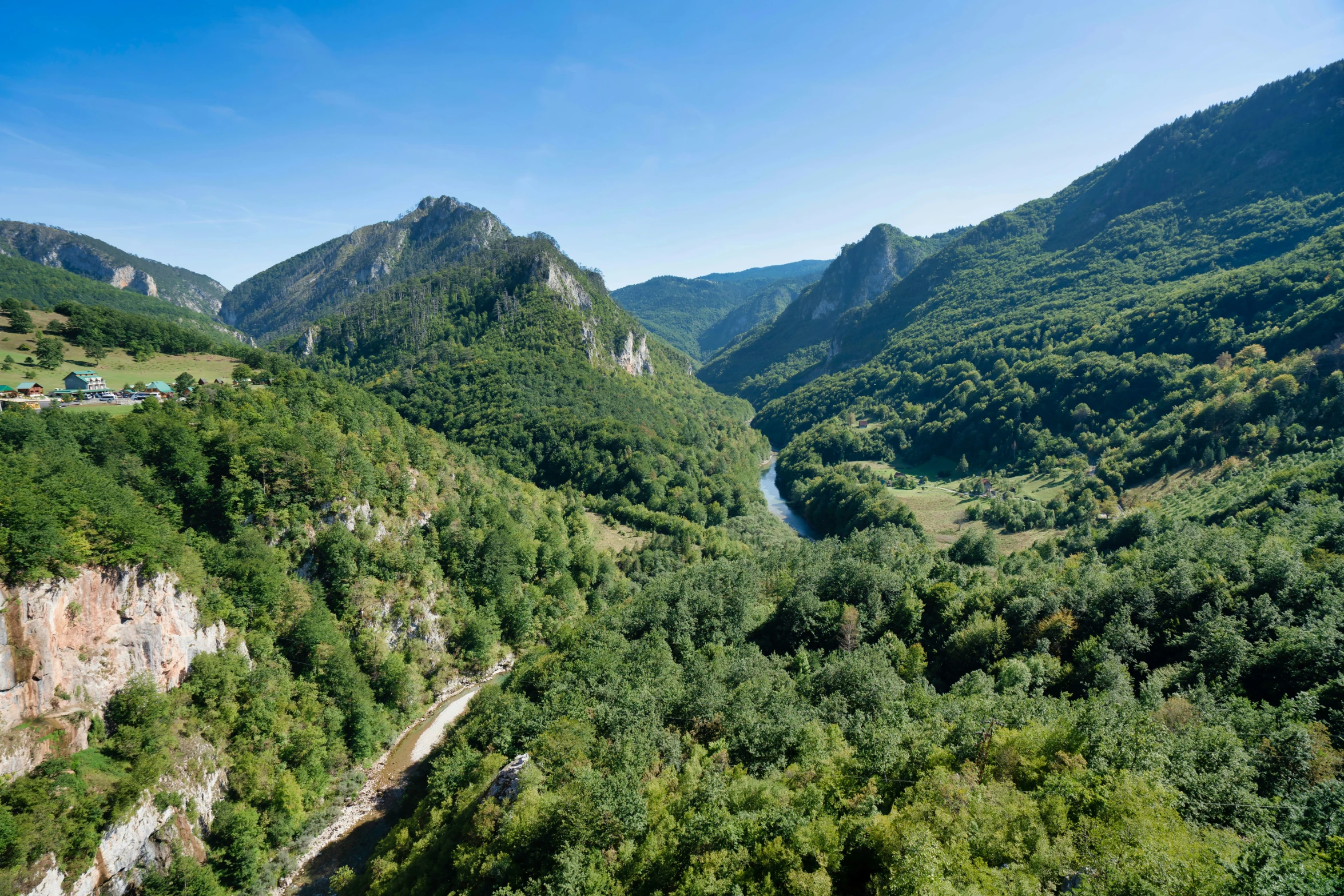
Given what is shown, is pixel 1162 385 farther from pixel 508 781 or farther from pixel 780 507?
pixel 508 781

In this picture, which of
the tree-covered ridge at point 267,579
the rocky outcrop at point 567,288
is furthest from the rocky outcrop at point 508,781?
the rocky outcrop at point 567,288

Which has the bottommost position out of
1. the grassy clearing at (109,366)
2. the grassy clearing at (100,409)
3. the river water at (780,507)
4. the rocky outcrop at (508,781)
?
the river water at (780,507)

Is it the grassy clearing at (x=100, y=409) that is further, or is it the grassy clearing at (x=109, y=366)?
the grassy clearing at (x=109, y=366)

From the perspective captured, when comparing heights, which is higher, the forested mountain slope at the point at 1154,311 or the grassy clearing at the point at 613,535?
the forested mountain slope at the point at 1154,311


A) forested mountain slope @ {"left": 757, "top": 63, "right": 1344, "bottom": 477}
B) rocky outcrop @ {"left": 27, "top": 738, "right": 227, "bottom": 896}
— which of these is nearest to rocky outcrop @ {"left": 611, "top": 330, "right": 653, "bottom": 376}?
forested mountain slope @ {"left": 757, "top": 63, "right": 1344, "bottom": 477}

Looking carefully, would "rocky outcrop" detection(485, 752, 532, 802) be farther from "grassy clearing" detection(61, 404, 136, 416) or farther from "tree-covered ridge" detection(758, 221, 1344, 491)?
"tree-covered ridge" detection(758, 221, 1344, 491)

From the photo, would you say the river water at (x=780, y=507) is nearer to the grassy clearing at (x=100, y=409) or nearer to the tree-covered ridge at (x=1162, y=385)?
the tree-covered ridge at (x=1162, y=385)

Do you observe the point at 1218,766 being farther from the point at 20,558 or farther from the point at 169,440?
the point at 169,440
